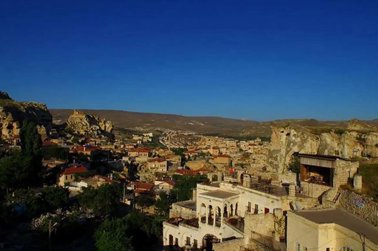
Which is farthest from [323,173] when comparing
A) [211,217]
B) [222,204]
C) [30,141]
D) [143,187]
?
[30,141]

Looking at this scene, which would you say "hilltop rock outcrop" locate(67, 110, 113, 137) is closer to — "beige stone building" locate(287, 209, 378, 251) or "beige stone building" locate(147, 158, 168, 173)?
"beige stone building" locate(147, 158, 168, 173)

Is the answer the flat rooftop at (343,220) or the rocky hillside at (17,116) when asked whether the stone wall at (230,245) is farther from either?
the rocky hillside at (17,116)

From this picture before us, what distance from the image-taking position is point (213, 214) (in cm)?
2888

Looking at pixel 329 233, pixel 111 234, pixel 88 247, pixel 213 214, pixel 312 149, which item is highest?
pixel 312 149

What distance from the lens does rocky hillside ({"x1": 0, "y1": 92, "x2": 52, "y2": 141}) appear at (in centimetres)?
8144

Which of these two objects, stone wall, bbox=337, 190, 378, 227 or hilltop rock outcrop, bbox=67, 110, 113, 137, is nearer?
stone wall, bbox=337, 190, 378, 227

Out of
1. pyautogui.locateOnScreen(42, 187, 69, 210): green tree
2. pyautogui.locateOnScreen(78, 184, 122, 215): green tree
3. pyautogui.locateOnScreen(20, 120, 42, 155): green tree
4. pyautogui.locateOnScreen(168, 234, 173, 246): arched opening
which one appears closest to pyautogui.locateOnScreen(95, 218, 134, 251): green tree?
pyautogui.locateOnScreen(168, 234, 173, 246): arched opening

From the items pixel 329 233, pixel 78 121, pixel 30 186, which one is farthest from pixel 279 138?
pixel 78 121

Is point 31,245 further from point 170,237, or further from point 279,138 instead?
point 279,138

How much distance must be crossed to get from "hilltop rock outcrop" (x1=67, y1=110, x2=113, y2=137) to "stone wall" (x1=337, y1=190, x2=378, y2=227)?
10295 centimetres

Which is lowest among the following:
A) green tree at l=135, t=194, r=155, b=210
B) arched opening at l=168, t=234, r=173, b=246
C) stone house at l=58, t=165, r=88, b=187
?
green tree at l=135, t=194, r=155, b=210

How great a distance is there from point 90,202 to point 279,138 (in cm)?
2040

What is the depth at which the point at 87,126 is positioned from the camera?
129m

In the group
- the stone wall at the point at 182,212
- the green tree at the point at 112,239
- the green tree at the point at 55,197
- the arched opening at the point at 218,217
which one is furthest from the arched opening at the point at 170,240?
the green tree at the point at 55,197
